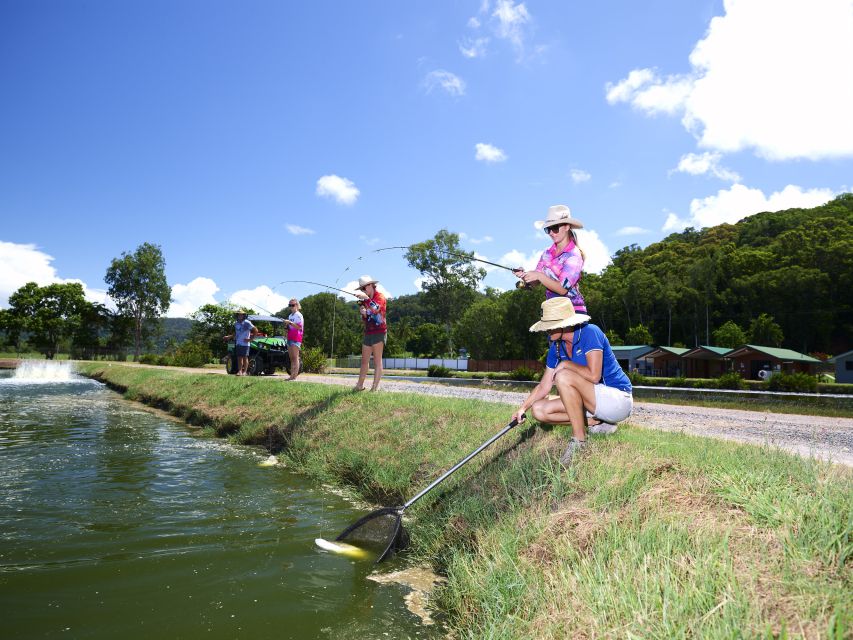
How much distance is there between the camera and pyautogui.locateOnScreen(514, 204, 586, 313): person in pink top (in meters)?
A: 4.34

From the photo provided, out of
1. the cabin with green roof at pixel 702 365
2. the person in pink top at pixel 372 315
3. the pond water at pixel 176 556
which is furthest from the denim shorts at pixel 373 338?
the cabin with green roof at pixel 702 365

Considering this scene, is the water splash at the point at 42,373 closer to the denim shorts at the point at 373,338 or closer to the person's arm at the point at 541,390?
A: the denim shorts at the point at 373,338

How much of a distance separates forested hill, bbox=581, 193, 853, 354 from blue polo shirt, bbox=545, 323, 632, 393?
2795 inches

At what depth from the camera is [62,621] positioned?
3.38 m

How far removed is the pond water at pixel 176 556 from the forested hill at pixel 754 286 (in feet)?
231

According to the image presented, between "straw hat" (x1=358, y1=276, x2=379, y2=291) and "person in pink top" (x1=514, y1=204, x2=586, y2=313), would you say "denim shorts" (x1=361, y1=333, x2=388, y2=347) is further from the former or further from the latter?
"person in pink top" (x1=514, y1=204, x2=586, y2=313)

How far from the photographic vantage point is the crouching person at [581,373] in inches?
169

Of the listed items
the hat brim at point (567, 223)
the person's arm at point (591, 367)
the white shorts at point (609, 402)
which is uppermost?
the hat brim at point (567, 223)

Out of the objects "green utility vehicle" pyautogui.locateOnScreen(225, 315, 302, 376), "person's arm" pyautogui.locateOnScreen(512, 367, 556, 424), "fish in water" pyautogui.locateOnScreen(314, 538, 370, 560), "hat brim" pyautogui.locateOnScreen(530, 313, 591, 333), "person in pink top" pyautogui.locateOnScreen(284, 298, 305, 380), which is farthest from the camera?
"green utility vehicle" pyautogui.locateOnScreen(225, 315, 302, 376)

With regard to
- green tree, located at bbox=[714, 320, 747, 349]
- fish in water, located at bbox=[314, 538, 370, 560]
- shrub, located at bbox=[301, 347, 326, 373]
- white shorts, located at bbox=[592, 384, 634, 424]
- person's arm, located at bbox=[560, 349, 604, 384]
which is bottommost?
fish in water, located at bbox=[314, 538, 370, 560]

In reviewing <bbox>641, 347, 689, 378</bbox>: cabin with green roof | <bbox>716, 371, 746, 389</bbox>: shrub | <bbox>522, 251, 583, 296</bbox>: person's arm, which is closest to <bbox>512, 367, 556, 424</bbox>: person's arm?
<bbox>522, 251, 583, 296</bbox>: person's arm

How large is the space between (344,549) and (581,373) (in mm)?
2722

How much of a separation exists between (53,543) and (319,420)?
4696 mm

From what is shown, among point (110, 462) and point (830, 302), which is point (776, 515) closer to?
point (110, 462)
